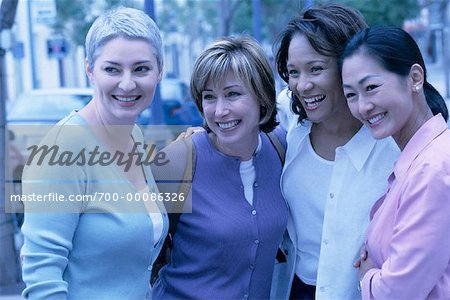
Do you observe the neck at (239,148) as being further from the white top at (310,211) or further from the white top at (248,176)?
the white top at (310,211)

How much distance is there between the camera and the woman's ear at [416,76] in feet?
7.04

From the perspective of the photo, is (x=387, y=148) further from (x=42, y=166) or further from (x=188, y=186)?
(x=42, y=166)

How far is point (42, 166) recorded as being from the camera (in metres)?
2.06

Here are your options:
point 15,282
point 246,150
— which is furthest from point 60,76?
point 246,150

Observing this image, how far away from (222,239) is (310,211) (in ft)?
1.33

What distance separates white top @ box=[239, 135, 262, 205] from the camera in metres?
2.70

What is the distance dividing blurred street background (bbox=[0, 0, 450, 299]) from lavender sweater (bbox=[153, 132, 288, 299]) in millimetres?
746

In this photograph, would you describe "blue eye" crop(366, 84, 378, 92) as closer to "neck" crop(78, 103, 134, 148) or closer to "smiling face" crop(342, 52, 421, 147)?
"smiling face" crop(342, 52, 421, 147)

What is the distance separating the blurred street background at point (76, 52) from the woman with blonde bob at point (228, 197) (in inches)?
16.3

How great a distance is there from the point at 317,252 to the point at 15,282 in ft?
12.4

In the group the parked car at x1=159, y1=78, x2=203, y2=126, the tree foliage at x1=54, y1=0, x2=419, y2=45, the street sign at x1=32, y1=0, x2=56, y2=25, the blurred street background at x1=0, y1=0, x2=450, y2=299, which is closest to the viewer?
the blurred street background at x1=0, y1=0, x2=450, y2=299

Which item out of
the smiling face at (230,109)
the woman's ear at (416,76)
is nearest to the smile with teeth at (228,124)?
the smiling face at (230,109)

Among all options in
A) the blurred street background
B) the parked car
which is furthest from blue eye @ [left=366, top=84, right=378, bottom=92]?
the parked car

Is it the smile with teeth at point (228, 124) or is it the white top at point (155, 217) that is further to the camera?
the smile with teeth at point (228, 124)
